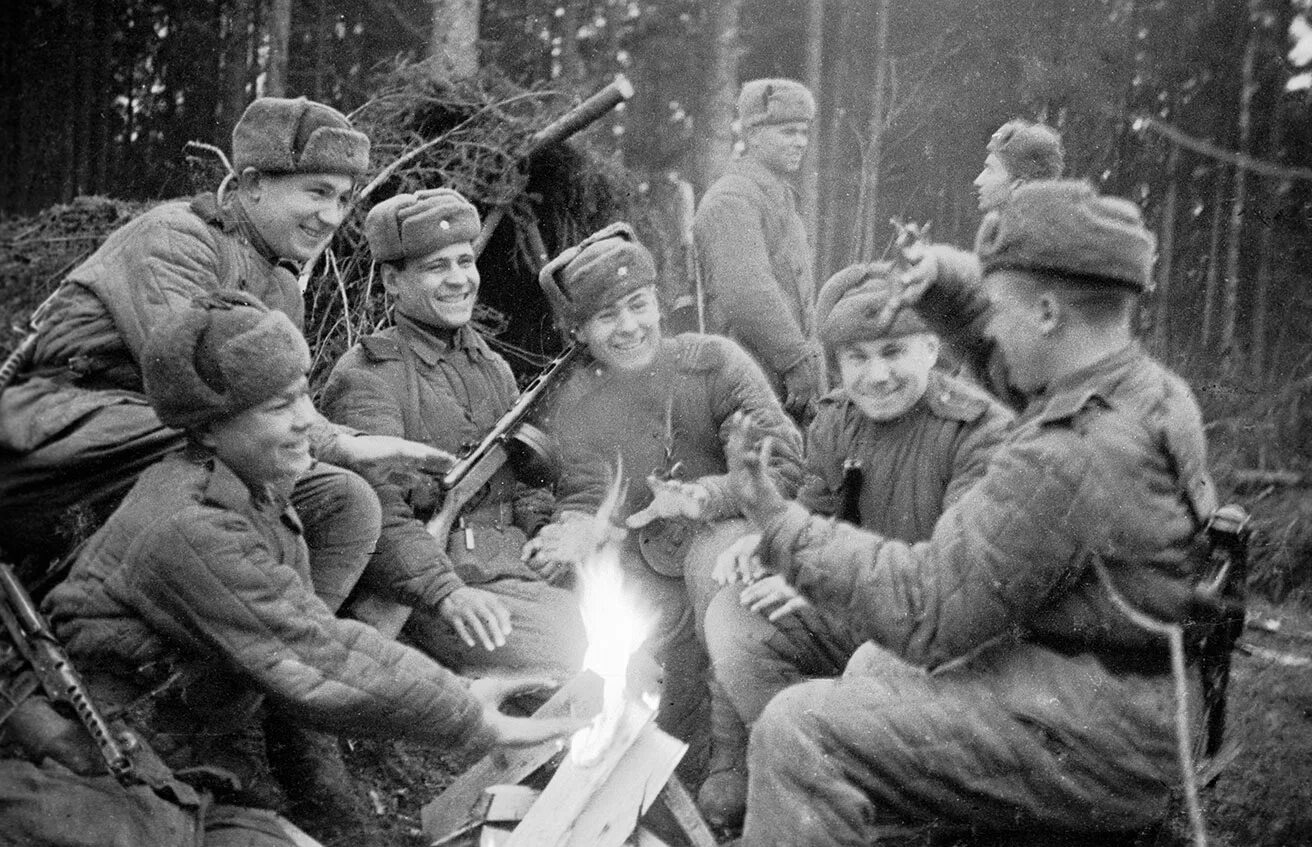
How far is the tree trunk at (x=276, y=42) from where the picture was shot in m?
5.78

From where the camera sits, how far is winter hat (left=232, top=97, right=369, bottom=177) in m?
3.96

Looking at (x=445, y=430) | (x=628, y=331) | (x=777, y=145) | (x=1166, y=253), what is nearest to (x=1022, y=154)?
(x=1166, y=253)

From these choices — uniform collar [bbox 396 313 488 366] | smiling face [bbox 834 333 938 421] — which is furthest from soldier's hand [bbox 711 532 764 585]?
uniform collar [bbox 396 313 488 366]

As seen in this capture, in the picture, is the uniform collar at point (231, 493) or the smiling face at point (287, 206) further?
the smiling face at point (287, 206)

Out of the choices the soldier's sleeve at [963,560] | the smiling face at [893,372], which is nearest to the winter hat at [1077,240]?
the soldier's sleeve at [963,560]

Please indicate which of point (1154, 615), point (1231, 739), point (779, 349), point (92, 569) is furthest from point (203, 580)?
point (779, 349)

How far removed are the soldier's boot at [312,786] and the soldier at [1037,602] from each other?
145cm

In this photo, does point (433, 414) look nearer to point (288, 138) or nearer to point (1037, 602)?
point (288, 138)

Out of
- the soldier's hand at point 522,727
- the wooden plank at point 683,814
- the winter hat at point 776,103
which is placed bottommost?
the wooden plank at point 683,814

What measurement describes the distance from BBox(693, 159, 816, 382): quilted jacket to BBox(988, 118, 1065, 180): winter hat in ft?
4.79

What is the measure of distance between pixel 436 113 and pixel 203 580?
12.2 ft

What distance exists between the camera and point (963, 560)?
267 cm

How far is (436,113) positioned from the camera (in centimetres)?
611

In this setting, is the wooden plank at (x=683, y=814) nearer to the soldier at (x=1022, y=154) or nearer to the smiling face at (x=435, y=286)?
the smiling face at (x=435, y=286)
